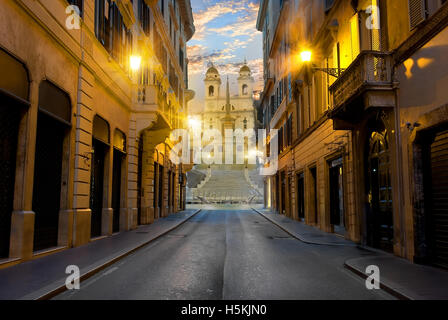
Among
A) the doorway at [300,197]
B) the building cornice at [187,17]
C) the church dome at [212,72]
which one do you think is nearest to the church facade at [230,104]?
the church dome at [212,72]

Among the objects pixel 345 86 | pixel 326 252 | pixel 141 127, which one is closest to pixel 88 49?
pixel 141 127

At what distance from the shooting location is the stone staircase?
5708 centimetres

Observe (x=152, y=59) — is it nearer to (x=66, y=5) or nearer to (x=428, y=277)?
(x=66, y=5)

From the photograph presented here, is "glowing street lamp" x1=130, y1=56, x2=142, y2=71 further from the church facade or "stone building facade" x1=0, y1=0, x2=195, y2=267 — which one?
the church facade

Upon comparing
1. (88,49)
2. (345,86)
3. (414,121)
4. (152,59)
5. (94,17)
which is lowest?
(414,121)

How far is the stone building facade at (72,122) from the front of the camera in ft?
28.2

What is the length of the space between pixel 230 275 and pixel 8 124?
5.78 m

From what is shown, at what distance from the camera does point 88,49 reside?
496 inches

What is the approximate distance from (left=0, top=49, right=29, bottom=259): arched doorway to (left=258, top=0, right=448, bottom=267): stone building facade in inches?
320

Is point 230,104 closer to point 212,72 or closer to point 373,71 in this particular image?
point 212,72

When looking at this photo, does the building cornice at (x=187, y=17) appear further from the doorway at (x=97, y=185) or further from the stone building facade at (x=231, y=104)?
the stone building facade at (x=231, y=104)

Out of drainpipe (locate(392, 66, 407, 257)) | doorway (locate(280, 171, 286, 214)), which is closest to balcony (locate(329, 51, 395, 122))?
drainpipe (locate(392, 66, 407, 257))

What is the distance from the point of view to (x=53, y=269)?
777cm
